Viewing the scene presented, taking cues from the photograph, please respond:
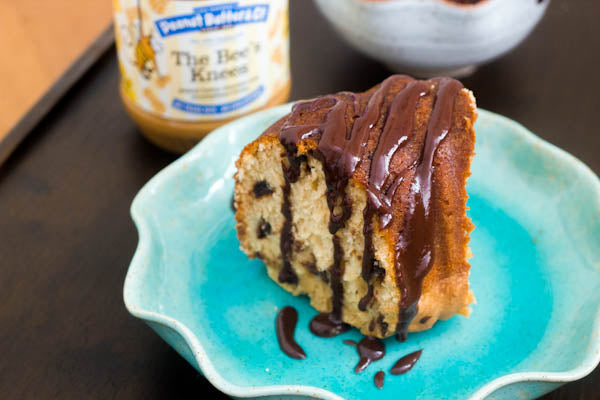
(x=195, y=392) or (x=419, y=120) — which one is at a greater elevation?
(x=419, y=120)

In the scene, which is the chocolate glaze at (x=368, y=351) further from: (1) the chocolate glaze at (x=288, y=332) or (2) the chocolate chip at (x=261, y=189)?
(2) the chocolate chip at (x=261, y=189)

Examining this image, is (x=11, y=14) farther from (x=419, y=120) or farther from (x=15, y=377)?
(x=419, y=120)

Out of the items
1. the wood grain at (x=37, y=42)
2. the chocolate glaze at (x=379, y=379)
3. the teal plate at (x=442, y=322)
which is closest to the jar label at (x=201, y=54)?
the teal plate at (x=442, y=322)

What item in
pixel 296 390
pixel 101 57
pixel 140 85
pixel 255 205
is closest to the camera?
pixel 296 390

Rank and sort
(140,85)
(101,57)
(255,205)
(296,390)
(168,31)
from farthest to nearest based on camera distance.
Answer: (101,57), (140,85), (168,31), (255,205), (296,390)

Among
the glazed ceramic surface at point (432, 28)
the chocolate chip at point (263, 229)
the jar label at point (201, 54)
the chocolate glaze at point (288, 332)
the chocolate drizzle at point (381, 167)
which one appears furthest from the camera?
the glazed ceramic surface at point (432, 28)

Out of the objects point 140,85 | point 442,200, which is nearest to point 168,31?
point 140,85

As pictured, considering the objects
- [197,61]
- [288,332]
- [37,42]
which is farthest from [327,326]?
[37,42]
